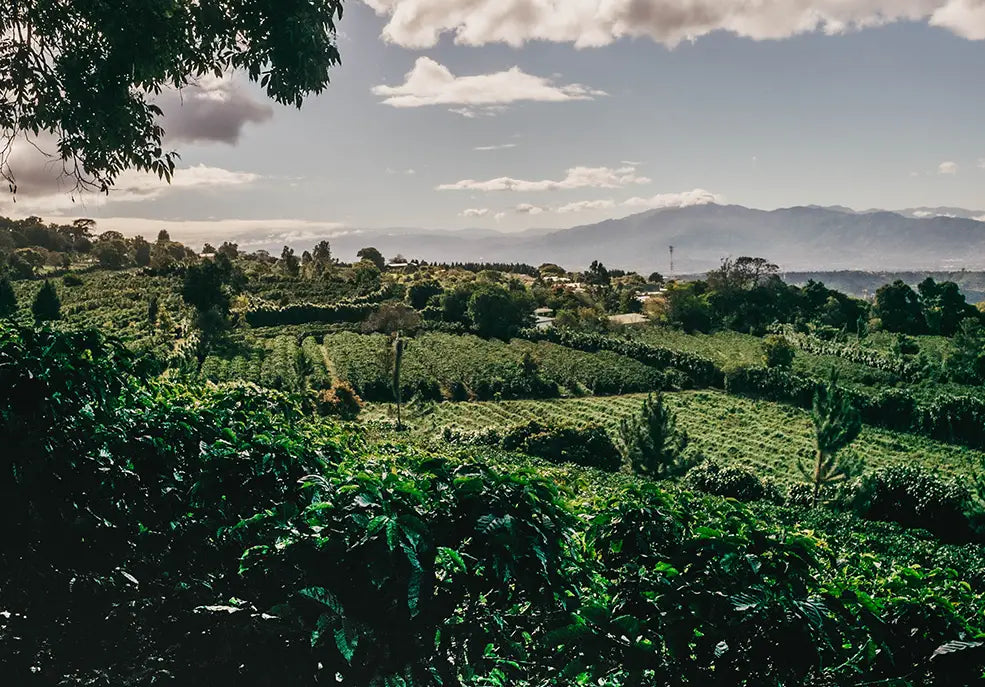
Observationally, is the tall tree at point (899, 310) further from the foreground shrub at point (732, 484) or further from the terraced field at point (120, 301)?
the terraced field at point (120, 301)

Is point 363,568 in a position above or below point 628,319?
above

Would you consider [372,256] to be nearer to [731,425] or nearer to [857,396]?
[731,425]

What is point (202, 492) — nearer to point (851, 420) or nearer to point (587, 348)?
point (851, 420)

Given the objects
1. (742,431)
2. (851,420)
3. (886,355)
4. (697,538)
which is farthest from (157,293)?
(697,538)

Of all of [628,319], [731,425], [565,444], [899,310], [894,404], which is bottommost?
[731,425]

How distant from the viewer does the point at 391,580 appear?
7.02 ft

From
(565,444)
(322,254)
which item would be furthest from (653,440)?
(322,254)

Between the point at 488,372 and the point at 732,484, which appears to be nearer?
the point at 732,484

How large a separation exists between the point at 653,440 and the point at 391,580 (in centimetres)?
2940

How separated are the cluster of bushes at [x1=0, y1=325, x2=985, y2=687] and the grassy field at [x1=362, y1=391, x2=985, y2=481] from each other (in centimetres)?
3173

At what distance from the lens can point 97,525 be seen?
3113 millimetres

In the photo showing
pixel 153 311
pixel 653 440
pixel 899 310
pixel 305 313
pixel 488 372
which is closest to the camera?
pixel 653 440

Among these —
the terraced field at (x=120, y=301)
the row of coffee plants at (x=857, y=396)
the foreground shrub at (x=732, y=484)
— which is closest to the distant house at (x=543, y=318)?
the row of coffee plants at (x=857, y=396)

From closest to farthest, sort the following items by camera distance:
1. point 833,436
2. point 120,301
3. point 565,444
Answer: point 833,436, point 565,444, point 120,301
